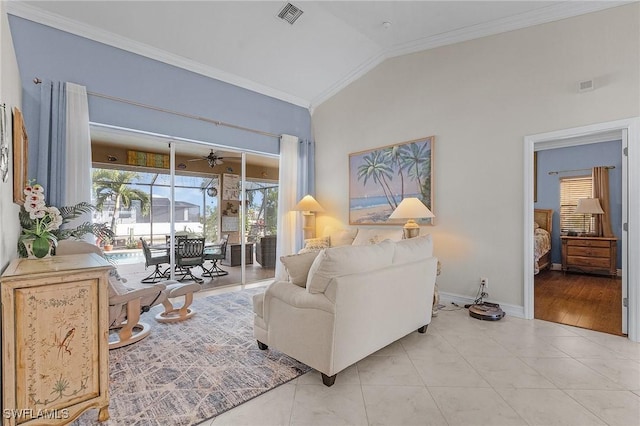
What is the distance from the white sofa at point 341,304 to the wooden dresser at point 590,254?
4770 millimetres

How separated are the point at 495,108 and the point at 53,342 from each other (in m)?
4.61

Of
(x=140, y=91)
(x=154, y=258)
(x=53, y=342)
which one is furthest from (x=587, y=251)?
(x=140, y=91)

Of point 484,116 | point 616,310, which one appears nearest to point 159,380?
point 484,116

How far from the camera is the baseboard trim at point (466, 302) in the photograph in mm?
3504

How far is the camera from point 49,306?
5.23 ft

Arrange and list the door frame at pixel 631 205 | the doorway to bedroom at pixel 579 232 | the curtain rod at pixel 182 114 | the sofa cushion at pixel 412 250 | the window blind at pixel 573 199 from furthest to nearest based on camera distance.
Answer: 1. the window blind at pixel 573 199
2. the doorway to bedroom at pixel 579 232
3. the curtain rod at pixel 182 114
4. the door frame at pixel 631 205
5. the sofa cushion at pixel 412 250

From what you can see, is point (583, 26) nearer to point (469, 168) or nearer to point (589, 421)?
point (469, 168)

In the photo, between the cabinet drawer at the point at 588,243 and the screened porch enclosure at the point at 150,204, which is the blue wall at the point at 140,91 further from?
the cabinet drawer at the point at 588,243

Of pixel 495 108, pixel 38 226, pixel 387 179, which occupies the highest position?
pixel 495 108

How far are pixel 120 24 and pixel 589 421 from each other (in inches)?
221

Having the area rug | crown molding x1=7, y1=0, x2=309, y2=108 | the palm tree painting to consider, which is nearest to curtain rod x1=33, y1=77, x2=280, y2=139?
crown molding x1=7, y1=0, x2=309, y2=108

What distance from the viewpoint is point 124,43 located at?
3.83 metres

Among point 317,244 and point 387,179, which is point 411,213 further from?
point 317,244

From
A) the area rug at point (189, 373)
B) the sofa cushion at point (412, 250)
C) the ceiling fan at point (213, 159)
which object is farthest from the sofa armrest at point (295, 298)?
the ceiling fan at point (213, 159)
